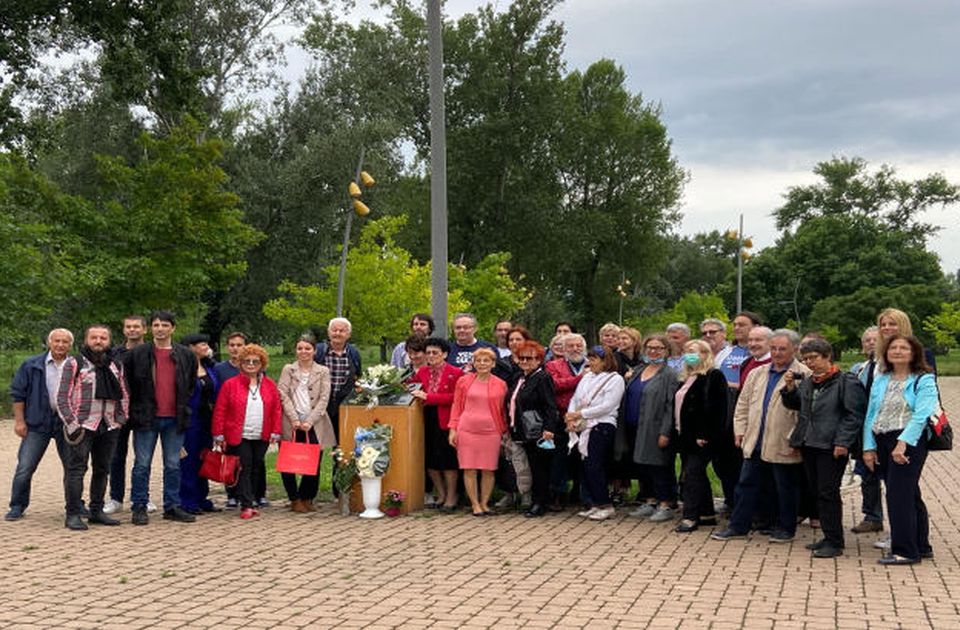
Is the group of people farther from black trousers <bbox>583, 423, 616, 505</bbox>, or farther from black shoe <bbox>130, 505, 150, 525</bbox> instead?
black shoe <bbox>130, 505, 150, 525</bbox>

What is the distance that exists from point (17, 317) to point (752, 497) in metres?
19.3

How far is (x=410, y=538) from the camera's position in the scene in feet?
28.0

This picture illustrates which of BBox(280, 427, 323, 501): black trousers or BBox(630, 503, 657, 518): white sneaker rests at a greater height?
BBox(280, 427, 323, 501): black trousers

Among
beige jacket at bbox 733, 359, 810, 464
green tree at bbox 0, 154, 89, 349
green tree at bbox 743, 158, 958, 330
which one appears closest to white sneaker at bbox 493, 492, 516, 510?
beige jacket at bbox 733, 359, 810, 464

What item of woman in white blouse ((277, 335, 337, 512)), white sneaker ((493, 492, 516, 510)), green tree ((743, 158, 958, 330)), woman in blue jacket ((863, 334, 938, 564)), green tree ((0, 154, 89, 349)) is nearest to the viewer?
woman in blue jacket ((863, 334, 938, 564))

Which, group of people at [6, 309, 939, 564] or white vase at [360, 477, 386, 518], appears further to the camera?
white vase at [360, 477, 386, 518]

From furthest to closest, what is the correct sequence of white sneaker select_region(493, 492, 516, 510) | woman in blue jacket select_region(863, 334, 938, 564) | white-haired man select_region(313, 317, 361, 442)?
white-haired man select_region(313, 317, 361, 442) < white sneaker select_region(493, 492, 516, 510) < woman in blue jacket select_region(863, 334, 938, 564)

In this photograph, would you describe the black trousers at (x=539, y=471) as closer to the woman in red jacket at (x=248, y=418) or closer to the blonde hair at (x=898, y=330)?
the woman in red jacket at (x=248, y=418)

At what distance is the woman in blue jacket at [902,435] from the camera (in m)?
7.39

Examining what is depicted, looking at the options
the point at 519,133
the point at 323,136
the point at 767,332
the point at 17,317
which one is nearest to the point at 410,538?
the point at 767,332

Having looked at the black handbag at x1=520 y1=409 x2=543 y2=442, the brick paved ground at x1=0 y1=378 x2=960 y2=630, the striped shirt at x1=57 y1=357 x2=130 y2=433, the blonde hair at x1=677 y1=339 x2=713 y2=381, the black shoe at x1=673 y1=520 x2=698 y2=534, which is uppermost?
the blonde hair at x1=677 y1=339 x2=713 y2=381

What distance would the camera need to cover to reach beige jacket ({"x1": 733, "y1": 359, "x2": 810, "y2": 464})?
816cm

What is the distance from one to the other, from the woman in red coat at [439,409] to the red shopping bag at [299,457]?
3.85ft

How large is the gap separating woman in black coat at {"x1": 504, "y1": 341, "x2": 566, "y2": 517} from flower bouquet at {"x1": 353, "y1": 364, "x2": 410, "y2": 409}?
114 cm
